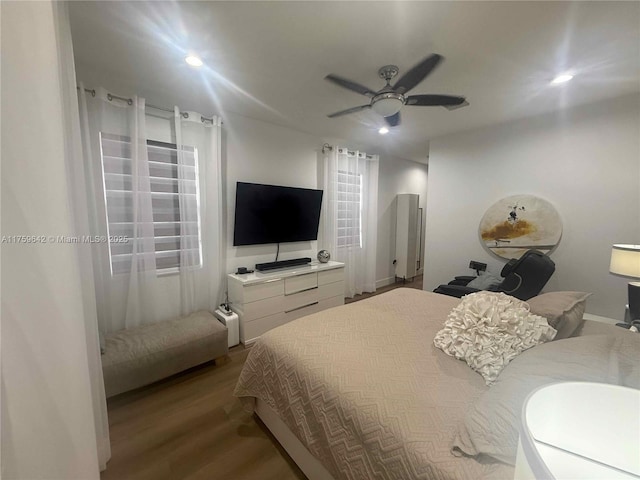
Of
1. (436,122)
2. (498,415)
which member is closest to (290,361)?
(498,415)

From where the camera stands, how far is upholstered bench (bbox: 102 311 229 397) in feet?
6.00

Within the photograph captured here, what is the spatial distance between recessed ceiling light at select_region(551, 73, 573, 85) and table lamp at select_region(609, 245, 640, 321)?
146 cm

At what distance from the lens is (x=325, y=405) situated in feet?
3.67

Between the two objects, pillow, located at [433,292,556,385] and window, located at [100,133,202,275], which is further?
window, located at [100,133,202,275]

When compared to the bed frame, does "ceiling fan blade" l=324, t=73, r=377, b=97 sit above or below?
above

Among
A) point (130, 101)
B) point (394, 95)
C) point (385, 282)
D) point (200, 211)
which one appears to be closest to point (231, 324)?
point (200, 211)

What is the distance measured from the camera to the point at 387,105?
6.31 ft

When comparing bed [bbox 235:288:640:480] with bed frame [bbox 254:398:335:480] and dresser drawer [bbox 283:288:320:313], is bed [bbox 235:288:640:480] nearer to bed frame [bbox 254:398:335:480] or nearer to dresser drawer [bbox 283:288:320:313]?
bed frame [bbox 254:398:335:480]

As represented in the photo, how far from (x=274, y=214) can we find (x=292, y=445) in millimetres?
2350

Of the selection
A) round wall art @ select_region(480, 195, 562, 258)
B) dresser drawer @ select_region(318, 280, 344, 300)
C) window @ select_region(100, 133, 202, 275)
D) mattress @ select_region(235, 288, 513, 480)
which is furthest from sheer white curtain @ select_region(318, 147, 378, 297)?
mattress @ select_region(235, 288, 513, 480)

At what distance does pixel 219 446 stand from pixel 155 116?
279cm

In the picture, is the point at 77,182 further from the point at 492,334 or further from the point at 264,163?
the point at 264,163

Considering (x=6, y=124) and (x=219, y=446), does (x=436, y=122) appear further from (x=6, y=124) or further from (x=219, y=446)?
(x=219, y=446)

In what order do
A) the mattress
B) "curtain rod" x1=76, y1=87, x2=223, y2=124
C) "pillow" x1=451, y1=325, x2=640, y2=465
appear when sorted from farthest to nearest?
"curtain rod" x1=76, y1=87, x2=223, y2=124, the mattress, "pillow" x1=451, y1=325, x2=640, y2=465
